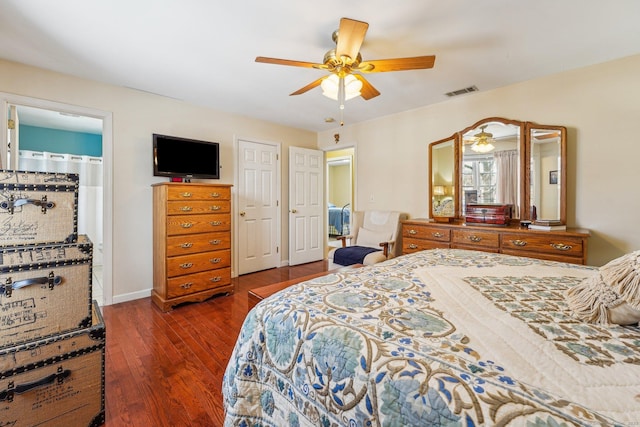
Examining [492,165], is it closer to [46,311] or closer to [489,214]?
[489,214]

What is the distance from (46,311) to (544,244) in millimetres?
3543

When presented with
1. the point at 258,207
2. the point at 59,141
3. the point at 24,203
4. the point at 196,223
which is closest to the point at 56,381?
the point at 24,203

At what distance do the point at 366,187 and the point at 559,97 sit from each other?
97.6 inches

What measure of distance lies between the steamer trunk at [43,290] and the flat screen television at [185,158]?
79.0 inches

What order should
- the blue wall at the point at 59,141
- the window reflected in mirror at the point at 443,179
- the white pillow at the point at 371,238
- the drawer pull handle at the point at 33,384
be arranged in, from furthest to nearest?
1. the blue wall at the point at 59,141
2. the white pillow at the point at 371,238
3. the window reflected in mirror at the point at 443,179
4. the drawer pull handle at the point at 33,384

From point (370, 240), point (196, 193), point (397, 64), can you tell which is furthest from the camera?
point (370, 240)

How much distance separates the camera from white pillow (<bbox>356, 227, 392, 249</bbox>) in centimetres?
371

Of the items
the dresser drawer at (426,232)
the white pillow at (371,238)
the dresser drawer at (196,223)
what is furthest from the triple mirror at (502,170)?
the dresser drawer at (196,223)

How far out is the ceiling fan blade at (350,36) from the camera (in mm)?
1646

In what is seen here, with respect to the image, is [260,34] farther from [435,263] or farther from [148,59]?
[435,263]

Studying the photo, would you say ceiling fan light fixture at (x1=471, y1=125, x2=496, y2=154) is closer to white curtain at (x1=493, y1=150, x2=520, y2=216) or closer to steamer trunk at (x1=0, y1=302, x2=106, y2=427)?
white curtain at (x1=493, y1=150, x2=520, y2=216)

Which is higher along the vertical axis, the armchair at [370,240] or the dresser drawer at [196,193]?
the dresser drawer at [196,193]

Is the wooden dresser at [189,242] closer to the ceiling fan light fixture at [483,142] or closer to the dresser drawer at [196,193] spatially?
the dresser drawer at [196,193]

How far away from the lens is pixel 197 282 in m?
3.11
